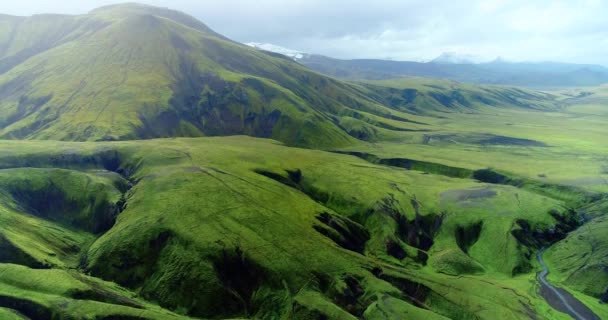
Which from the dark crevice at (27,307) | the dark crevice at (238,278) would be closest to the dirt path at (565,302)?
the dark crevice at (238,278)

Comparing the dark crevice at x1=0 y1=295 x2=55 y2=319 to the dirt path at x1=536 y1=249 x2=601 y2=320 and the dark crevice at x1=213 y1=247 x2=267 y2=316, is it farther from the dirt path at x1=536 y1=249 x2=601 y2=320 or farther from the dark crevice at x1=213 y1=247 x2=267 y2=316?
the dirt path at x1=536 y1=249 x2=601 y2=320

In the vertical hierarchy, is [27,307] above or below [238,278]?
above

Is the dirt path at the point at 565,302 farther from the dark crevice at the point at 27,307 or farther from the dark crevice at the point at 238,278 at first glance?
the dark crevice at the point at 27,307

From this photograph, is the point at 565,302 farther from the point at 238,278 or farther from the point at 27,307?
the point at 27,307

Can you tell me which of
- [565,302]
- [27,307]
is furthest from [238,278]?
[565,302]

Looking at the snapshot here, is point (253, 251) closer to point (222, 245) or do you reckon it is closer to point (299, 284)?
point (222, 245)

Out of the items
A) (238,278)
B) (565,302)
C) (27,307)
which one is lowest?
(565,302)

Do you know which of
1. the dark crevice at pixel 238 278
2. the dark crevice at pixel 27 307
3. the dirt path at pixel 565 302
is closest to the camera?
the dark crevice at pixel 27 307

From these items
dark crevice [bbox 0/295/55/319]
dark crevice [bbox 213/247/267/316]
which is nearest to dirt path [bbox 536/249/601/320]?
dark crevice [bbox 213/247/267/316]
